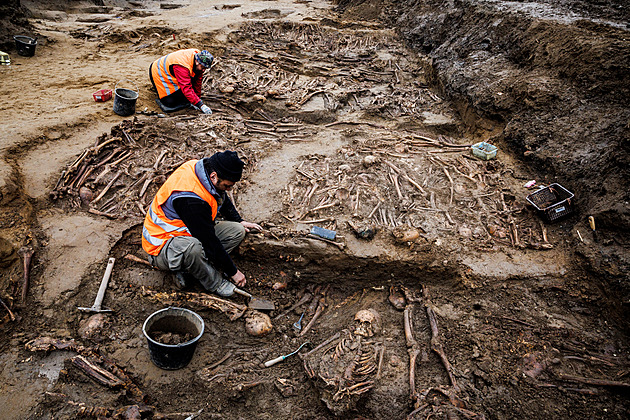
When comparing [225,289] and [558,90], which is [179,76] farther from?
[558,90]

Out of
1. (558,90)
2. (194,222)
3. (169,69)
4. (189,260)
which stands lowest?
(189,260)

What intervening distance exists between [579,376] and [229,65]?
9.93 meters

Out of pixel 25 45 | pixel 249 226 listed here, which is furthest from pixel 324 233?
pixel 25 45

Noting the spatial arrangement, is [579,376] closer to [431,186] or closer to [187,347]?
[431,186]

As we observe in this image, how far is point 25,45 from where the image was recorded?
9031 mm

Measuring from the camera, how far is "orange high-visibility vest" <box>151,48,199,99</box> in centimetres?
718

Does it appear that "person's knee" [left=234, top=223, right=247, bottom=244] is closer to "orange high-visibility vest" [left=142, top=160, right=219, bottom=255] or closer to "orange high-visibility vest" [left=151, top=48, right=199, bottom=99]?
"orange high-visibility vest" [left=142, top=160, right=219, bottom=255]

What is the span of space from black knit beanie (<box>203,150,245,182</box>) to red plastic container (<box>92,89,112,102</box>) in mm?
4996

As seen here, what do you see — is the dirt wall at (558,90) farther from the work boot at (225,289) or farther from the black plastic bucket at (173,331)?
the black plastic bucket at (173,331)

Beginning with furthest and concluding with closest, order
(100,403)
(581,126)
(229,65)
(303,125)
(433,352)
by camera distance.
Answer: (229,65), (303,125), (581,126), (433,352), (100,403)

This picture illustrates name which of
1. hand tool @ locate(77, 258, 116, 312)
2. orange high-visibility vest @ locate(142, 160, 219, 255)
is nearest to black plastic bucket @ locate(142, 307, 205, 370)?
hand tool @ locate(77, 258, 116, 312)

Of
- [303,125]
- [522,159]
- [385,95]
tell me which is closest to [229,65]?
[303,125]

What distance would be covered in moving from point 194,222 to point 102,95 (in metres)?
5.19

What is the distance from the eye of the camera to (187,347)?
3.38m
